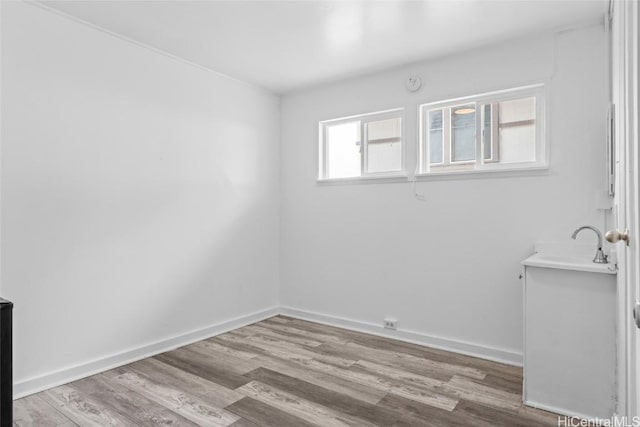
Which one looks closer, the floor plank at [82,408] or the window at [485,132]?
the floor plank at [82,408]

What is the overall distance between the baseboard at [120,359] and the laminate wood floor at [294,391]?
2.4 inches

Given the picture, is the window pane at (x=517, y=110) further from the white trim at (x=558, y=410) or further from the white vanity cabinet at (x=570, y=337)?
the white trim at (x=558, y=410)

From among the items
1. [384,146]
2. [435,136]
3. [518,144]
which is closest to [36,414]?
[384,146]

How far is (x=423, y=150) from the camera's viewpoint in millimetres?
3475

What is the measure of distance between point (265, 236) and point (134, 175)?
1.58 metres

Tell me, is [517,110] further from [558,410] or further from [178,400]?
[178,400]

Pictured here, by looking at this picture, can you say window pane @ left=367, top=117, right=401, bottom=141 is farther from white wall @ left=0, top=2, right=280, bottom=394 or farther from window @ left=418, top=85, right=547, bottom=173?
white wall @ left=0, top=2, right=280, bottom=394

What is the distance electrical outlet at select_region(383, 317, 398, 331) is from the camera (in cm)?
356

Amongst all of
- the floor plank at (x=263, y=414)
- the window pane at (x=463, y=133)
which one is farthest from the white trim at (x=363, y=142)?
the floor plank at (x=263, y=414)

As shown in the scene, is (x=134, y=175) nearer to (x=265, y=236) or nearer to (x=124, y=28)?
(x=124, y=28)

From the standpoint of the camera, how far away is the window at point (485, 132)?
9.89 feet

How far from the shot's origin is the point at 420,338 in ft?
11.2

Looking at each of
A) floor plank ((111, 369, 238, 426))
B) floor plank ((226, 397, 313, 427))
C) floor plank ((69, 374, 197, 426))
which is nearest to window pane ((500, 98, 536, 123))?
floor plank ((226, 397, 313, 427))

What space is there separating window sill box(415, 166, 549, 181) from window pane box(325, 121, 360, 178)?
0.85 meters
